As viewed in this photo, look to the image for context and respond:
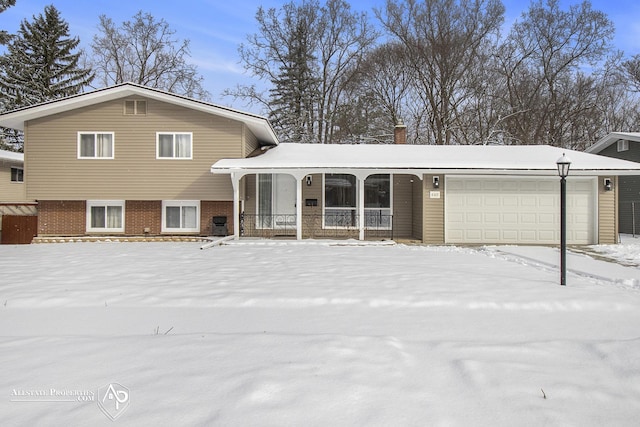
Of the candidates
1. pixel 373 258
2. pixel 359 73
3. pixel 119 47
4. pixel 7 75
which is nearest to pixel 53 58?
pixel 7 75

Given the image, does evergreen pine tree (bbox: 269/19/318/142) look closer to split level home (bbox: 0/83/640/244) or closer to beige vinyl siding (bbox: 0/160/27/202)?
split level home (bbox: 0/83/640/244)

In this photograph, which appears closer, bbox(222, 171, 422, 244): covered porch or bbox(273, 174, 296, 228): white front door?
bbox(222, 171, 422, 244): covered porch

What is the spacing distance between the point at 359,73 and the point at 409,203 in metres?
15.3

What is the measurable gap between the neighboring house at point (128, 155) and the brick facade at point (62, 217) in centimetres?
3

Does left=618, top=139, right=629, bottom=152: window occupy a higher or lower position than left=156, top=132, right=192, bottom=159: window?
higher

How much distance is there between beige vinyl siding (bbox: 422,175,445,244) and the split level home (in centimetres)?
3

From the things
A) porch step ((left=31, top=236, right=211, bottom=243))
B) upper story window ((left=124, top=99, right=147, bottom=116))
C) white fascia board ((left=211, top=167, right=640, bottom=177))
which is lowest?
porch step ((left=31, top=236, right=211, bottom=243))

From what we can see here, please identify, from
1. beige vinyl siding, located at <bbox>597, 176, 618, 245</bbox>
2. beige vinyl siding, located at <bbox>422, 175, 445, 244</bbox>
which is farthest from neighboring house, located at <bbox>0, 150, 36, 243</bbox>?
beige vinyl siding, located at <bbox>597, 176, 618, 245</bbox>

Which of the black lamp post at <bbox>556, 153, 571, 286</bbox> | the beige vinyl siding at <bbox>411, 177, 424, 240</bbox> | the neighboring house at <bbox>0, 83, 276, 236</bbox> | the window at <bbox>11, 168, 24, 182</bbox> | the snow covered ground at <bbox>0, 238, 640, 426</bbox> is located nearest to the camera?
the snow covered ground at <bbox>0, 238, 640, 426</bbox>

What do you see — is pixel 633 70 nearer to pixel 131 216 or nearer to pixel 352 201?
pixel 352 201

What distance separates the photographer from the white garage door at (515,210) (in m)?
12.6

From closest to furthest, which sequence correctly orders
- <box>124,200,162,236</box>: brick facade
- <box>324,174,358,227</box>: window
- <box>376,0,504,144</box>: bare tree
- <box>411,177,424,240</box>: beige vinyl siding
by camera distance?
1. <box>411,177,424,240</box>: beige vinyl siding
2. <box>124,200,162,236</box>: brick facade
3. <box>324,174,358,227</box>: window
4. <box>376,0,504,144</box>: bare tree

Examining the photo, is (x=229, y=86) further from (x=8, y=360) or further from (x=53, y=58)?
(x=8, y=360)

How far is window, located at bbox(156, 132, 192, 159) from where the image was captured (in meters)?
13.8
